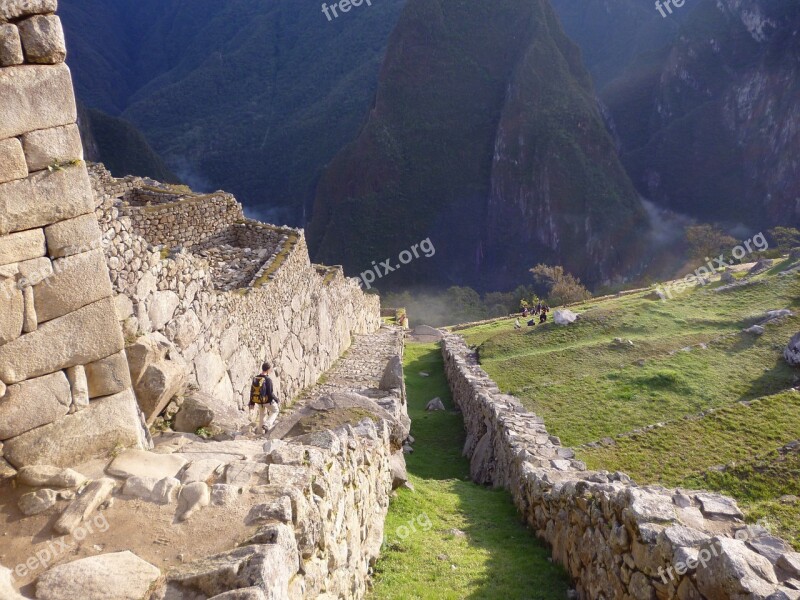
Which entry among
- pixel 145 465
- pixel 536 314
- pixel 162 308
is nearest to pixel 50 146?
pixel 145 465

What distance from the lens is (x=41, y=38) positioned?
448 cm

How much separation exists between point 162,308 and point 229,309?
8.74 ft

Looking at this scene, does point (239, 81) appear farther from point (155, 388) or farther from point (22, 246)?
point (22, 246)

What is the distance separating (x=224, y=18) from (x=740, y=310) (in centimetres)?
18094

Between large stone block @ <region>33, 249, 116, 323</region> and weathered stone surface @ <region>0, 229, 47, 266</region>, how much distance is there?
0.55 ft

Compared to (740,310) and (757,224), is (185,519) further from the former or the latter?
(757,224)

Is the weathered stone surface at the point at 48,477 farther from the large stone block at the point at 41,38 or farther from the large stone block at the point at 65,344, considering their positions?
the large stone block at the point at 41,38

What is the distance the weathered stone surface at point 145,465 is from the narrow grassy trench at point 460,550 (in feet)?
8.29

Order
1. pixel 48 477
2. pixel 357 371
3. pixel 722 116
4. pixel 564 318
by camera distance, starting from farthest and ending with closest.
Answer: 1. pixel 722 116
2. pixel 564 318
3. pixel 357 371
4. pixel 48 477

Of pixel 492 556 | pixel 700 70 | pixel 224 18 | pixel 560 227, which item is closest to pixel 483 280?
pixel 560 227

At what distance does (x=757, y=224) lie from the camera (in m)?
100

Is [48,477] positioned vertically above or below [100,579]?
above

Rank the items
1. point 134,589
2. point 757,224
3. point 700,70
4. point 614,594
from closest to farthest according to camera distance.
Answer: point 134,589
point 614,594
point 757,224
point 700,70

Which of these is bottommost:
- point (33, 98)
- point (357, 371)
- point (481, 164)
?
point (357, 371)
